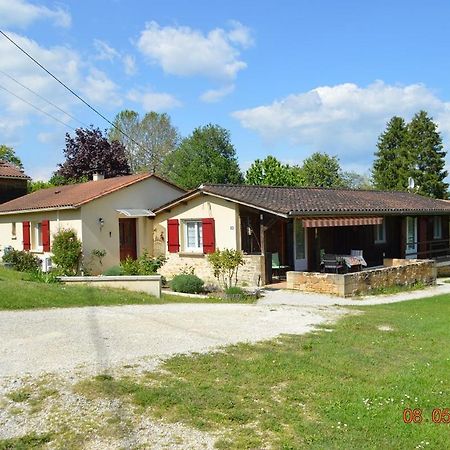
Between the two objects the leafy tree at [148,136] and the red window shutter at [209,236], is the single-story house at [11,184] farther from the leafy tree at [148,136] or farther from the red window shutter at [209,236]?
the leafy tree at [148,136]

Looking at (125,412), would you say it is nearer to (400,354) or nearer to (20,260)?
(400,354)

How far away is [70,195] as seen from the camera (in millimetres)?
25375

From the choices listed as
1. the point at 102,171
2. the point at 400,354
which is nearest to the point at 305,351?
the point at 400,354

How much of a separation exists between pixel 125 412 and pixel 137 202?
19.2 meters

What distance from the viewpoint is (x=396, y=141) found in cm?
6019

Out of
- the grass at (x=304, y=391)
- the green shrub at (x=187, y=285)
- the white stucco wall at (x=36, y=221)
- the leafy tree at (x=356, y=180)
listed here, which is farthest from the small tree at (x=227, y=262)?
the leafy tree at (x=356, y=180)

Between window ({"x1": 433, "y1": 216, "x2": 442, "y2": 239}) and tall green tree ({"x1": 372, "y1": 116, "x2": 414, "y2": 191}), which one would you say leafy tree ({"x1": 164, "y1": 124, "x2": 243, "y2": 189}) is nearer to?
tall green tree ({"x1": 372, "y1": 116, "x2": 414, "y2": 191})

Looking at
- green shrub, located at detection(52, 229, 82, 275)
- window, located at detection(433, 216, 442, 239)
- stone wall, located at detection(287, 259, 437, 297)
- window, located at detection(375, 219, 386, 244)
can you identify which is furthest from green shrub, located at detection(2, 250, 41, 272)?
window, located at detection(433, 216, 442, 239)

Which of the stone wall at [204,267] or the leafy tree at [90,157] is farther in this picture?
the leafy tree at [90,157]

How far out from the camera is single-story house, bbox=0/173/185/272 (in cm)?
2252

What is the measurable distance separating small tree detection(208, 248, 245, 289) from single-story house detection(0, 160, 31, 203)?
19206 millimetres

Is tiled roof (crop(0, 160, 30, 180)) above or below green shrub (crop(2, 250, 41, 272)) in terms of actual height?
above
